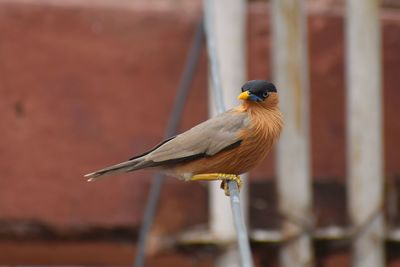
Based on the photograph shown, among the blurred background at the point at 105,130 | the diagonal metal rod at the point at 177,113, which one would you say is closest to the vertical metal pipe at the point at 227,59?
the diagonal metal rod at the point at 177,113

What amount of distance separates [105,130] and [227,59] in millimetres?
829

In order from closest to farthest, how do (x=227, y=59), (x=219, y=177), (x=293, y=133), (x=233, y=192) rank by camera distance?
1. (x=233, y=192)
2. (x=219, y=177)
3. (x=227, y=59)
4. (x=293, y=133)

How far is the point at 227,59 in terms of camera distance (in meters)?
7.33

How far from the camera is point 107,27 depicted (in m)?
7.76

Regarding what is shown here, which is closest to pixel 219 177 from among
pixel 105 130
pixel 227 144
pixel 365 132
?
pixel 227 144

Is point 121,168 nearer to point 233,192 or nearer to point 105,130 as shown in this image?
point 233,192

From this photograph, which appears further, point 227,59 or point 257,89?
point 227,59

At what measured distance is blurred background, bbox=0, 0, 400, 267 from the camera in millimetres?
7691

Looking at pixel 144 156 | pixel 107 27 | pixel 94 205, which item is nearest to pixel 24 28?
pixel 107 27

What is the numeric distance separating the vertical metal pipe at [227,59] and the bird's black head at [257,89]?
145 cm

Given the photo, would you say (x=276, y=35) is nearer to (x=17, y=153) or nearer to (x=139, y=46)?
(x=139, y=46)

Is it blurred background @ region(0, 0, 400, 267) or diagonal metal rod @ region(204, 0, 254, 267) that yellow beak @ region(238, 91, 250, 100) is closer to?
diagonal metal rod @ region(204, 0, 254, 267)

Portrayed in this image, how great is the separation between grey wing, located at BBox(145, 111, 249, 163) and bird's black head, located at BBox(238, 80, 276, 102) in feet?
0.33

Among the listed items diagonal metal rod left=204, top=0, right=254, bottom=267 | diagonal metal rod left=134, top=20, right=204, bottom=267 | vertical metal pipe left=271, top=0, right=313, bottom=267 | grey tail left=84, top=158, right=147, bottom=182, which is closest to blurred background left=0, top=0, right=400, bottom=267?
vertical metal pipe left=271, top=0, right=313, bottom=267
